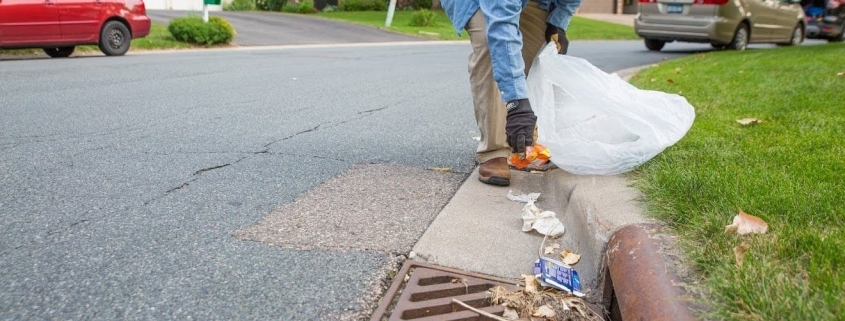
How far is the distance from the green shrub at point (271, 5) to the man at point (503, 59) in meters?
36.5

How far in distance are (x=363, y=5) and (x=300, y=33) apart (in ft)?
58.4

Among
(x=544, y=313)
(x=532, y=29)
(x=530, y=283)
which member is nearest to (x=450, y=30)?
(x=532, y=29)

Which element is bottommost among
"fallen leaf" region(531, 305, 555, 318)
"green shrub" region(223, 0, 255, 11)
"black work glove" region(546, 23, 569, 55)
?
"green shrub" region(223, 0, 255, 11)

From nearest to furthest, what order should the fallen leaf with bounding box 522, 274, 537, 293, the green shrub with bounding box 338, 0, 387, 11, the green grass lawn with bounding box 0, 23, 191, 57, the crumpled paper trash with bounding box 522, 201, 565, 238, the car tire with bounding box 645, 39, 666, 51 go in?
the fallen leaf with bounding box 522, 274, 537, 293 → the crumpled paper trash with bounding box 522, 201, 565, 238 → the green grass lawn with bounding box 0, 23, 191, 57 → the car tire with bounding box 645, 39, 666, 51 → the green shrub with bounding box 338, 0, 387, 11

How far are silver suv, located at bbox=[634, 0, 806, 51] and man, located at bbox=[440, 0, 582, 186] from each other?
10.6 metres

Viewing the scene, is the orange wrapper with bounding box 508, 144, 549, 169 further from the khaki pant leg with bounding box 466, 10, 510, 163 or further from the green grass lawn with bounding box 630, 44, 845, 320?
the green grass lawn with bounding box 630, 44, 845, 320

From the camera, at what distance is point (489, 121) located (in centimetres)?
366

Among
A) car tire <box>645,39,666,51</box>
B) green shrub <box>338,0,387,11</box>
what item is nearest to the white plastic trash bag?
car tire <box>645,39,666,51</box>

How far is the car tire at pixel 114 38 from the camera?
13000 millimetres

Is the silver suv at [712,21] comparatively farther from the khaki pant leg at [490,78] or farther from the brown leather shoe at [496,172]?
the brown leather shoe at [496,172]

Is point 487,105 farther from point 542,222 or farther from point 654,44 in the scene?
point 654,44

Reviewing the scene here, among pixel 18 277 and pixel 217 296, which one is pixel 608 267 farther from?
pixel 18 277

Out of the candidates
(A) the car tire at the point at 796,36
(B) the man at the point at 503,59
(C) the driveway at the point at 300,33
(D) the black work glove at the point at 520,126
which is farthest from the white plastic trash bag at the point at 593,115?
(C) the driveway at the point at 300,33

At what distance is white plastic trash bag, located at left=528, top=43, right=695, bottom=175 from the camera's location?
133 inches
